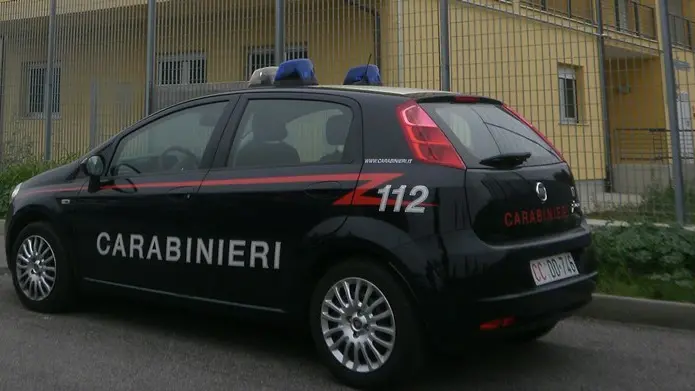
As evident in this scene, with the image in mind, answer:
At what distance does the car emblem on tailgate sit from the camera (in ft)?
12.1

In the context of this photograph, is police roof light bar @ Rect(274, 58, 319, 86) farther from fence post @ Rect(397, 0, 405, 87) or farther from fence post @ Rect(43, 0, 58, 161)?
fence post @ Rect(43, 0, 58, 161)

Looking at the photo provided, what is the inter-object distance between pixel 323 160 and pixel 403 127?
1.66 ft

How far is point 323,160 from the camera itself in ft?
12.5

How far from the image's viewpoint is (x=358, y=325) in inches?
140

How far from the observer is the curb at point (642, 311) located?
16.3 feet

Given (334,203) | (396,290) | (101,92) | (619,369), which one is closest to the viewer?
(396,290)

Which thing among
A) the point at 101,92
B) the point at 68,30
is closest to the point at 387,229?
the point at 101,92

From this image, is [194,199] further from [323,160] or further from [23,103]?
[23,103]

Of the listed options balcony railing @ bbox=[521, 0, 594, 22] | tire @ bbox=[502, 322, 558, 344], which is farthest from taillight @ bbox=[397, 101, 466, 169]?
balcony railing @ bbox=[521, 0, 594, 22]

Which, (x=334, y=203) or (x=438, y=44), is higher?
(x=438, y=44)

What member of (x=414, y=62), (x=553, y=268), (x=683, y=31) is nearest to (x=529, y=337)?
(x=553, y=268)

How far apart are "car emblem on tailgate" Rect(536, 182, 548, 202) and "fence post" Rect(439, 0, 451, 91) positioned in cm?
462

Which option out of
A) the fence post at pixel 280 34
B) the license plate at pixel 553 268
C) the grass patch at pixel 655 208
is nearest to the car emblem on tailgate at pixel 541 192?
the license plate at pixel 553 268

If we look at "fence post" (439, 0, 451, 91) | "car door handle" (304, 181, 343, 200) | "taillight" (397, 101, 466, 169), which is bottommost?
"car door handle" (304, 181, 343, 200)
